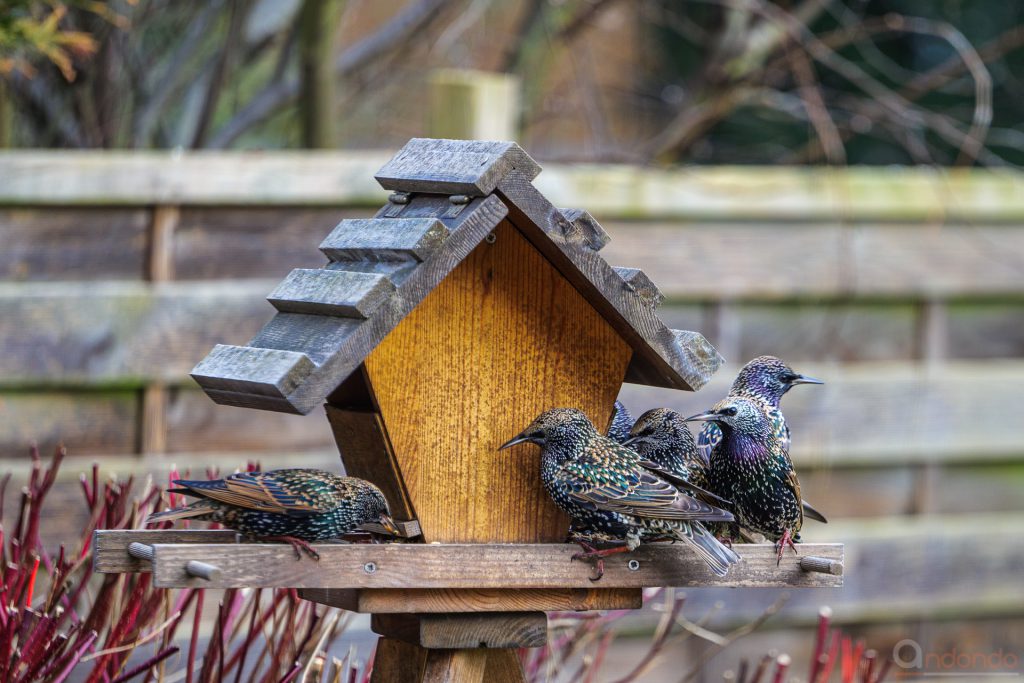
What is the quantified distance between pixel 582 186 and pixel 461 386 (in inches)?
86.2

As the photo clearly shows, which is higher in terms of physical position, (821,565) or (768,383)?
(768,383)

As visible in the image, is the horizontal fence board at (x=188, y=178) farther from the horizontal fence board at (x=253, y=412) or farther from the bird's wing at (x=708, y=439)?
the bird's wing at (x=708, y=439)

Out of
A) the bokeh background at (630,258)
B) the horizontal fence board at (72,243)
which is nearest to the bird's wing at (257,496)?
the bokeh background at (630,258)

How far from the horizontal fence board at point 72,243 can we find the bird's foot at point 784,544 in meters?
2.28

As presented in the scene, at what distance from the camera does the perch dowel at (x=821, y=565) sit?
200cm

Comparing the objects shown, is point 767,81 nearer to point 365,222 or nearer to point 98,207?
point 98,207

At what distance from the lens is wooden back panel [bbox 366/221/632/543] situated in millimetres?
1926

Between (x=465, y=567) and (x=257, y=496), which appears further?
(x=465, y=567)

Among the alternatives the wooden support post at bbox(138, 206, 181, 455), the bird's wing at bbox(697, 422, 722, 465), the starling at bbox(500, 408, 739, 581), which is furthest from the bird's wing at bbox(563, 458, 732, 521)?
the wooden support post at bbox(138, 206, 181, 455)

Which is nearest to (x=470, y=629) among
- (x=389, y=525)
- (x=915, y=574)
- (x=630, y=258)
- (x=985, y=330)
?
(x=389, y=525)

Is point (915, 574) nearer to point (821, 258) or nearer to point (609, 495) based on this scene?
point (821, 258)

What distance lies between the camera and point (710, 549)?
6.21ft

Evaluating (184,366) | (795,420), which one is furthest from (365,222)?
(795,420)

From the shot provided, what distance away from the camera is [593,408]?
211 centimetres
